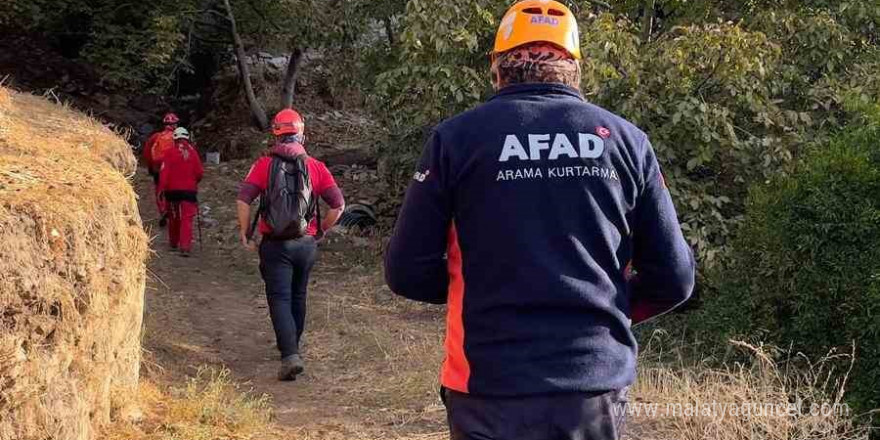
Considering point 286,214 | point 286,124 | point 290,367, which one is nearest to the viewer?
point 286,214

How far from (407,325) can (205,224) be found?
19.5 feet

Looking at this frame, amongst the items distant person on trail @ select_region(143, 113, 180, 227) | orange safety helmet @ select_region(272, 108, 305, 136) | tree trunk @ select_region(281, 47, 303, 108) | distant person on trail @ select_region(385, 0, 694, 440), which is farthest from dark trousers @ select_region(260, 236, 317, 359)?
tree trunk @ select_region(281, 47, 303, 108)

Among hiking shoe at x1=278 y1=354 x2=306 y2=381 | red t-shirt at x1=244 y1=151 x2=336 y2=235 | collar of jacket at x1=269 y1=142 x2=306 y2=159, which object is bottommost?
hiking shoe at x1=278 y1=354 x2=306 y2=381

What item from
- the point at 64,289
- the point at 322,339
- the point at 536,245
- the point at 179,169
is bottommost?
the point at 322,339

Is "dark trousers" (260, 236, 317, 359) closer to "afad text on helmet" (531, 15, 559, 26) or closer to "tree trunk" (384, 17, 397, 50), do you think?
"afad text on helmet" (531, 15, 559, 26)

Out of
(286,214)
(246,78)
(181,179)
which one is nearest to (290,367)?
(286,214)

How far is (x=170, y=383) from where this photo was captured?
6.30 m

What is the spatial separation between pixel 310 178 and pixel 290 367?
1300mm

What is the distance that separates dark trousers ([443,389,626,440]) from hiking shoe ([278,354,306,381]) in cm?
447

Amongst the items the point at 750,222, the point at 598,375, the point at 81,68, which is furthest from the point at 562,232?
the point at 81,68

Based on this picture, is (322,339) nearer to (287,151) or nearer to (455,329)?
(287,151)

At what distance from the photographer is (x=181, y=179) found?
11.4 m

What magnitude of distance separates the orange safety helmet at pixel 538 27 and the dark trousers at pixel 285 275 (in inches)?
165

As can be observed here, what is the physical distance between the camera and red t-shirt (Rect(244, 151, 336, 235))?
21.1 ft
